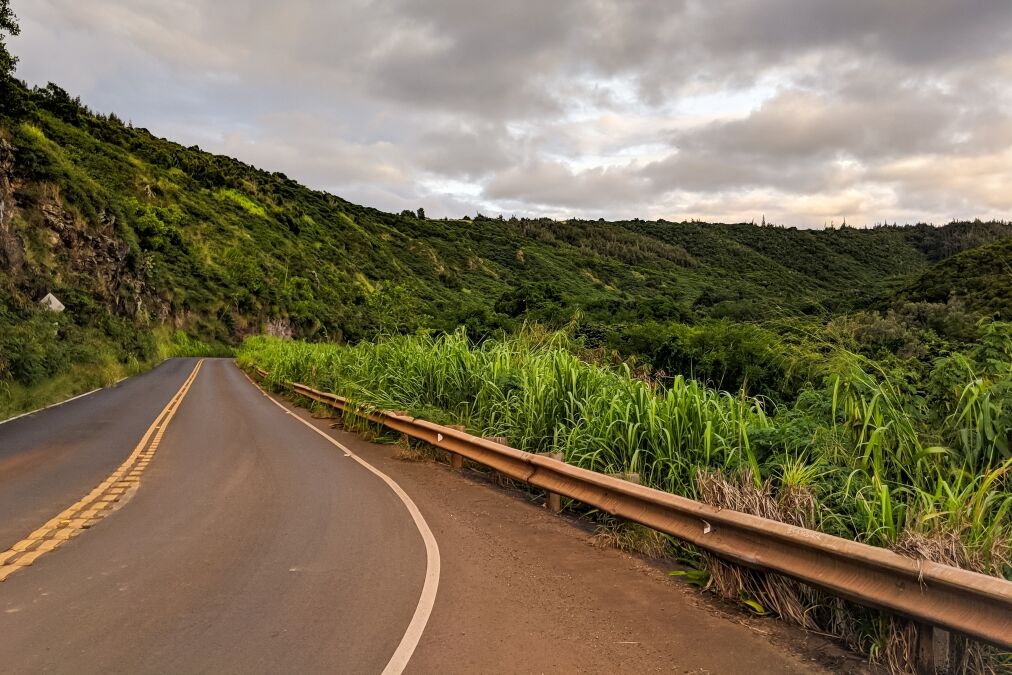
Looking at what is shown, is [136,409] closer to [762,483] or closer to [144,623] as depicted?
[144,623]

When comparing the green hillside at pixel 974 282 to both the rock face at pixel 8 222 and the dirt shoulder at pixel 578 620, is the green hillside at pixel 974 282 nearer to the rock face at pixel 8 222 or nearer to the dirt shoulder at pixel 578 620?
the dirt shoulder at pixel 578 620

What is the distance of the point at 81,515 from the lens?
7090 millimetres

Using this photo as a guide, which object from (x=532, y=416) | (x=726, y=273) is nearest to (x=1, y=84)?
(x=532, y=416)

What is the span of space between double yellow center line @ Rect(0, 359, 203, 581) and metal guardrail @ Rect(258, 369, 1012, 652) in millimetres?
4908

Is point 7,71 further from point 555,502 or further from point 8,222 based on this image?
point 555,502

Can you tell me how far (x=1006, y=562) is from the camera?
355 cm

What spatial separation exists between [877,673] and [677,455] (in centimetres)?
292

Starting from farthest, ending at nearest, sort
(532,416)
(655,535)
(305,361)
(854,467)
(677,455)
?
(305,361), (532,416), (677,455), (655,535), (854,467)

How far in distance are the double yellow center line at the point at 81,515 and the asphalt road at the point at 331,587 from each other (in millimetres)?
36

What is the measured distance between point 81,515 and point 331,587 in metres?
4.00

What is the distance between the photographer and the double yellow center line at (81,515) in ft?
18.5

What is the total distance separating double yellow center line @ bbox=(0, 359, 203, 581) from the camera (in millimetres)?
5648

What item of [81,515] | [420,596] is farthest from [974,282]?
[81,515]

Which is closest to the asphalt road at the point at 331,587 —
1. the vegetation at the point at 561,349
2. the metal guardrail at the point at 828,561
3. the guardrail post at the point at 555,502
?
the guardrail post at the point at 555,502
